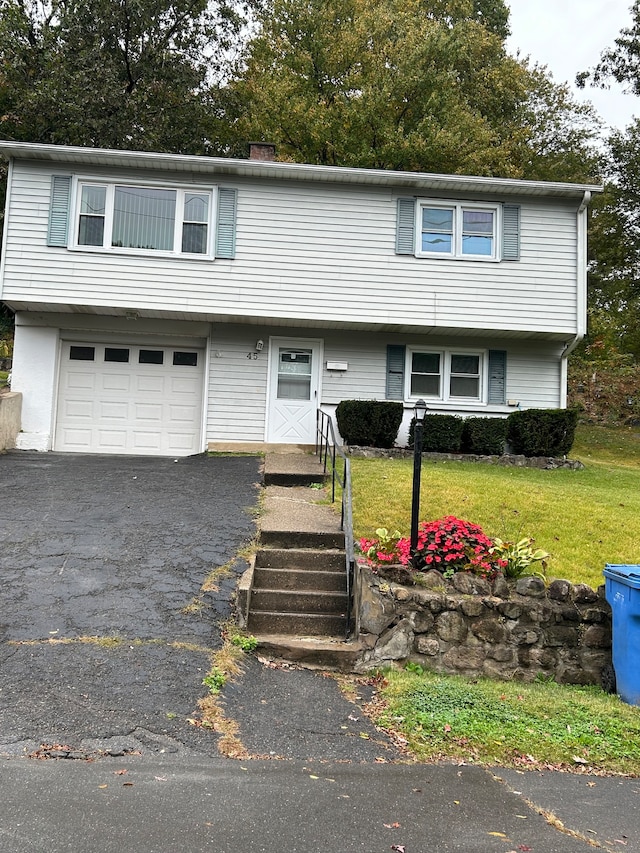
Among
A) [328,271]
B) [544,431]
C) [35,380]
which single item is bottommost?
[544,431]

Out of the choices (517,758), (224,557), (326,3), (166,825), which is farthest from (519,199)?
(326,3)

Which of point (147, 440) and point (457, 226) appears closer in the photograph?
point (457, 226)

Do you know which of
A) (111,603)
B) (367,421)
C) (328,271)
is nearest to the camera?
(111,603)

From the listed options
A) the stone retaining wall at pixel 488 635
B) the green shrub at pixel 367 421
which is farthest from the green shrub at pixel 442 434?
the stone retaining wall at pixel 488 635

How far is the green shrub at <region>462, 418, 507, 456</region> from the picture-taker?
1279 centimetres

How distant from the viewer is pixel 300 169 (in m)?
12.8

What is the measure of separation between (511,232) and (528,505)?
676 cm

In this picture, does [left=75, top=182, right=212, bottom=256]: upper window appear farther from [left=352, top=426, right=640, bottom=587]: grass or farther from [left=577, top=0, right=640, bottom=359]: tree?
[left=577, top=0, right=640, bottom=359]: tree

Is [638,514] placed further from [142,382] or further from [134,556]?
[142,382]

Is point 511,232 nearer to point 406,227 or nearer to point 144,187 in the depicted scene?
point 406,227

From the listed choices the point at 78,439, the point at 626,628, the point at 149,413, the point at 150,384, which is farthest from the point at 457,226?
the point at 626,628

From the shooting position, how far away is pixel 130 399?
13.7 metres

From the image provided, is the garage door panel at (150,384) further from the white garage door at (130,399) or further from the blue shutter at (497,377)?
the blue shutter at (497,377)

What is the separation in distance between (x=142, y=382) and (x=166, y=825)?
11394 mm
